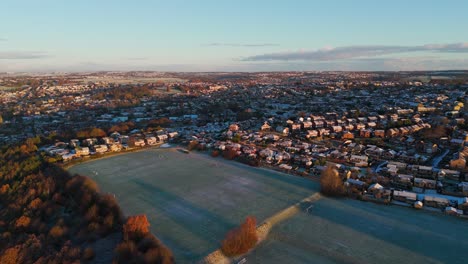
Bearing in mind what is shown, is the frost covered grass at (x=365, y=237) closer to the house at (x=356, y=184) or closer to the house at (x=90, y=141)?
the house at (x=356, y=184)

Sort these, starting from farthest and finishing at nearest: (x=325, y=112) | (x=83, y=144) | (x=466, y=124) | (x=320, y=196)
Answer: (x=325, y=112), (x=466, y=124), (x=83, y=144), (x=320, y=196)

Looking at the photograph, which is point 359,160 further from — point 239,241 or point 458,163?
point 239,241

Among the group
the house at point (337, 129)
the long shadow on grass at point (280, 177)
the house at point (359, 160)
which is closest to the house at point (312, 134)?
the house at point (337, 129)

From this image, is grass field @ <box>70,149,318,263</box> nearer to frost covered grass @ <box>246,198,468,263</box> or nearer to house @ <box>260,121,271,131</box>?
frost covered grass @ <box>246,198,468,263</box>

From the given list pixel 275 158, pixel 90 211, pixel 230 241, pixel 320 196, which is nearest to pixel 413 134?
pixel 275 158

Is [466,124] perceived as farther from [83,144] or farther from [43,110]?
[43,110]

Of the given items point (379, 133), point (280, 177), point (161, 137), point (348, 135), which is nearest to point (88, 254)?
point (280, 177)
